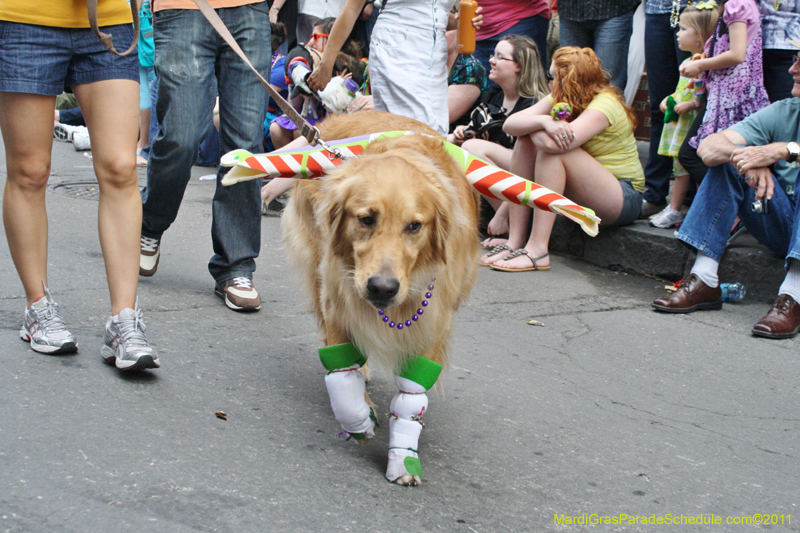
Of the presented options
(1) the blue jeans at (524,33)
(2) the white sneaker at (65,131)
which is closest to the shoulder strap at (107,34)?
(1) the blue jeans at (524,33)

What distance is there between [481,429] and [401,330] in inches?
22.8

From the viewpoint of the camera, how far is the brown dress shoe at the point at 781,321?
3832 millimetres

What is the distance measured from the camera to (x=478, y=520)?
6.60 feet

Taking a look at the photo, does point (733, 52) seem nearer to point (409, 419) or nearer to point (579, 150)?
point (579, 150)

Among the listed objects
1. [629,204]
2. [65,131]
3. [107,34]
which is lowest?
[65,131]

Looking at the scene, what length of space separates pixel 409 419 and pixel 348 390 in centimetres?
21

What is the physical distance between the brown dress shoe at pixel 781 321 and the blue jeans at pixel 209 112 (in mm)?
2753

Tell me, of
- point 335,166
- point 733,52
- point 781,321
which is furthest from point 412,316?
point 733,52

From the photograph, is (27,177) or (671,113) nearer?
(27,177)

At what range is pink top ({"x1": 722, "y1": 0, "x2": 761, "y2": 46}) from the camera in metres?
4.59

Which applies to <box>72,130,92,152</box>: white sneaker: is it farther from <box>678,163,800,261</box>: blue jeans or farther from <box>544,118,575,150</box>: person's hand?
<box>678,163,800,261</box>: blue jeans

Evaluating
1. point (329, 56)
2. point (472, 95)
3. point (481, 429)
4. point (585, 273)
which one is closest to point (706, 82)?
point (585, 273)

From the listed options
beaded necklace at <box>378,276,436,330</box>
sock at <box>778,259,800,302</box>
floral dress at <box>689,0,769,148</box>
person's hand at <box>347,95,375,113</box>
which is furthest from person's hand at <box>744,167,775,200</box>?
person's hand at <box>347,95,375,113</box>

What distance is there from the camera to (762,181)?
4012 millimetres
